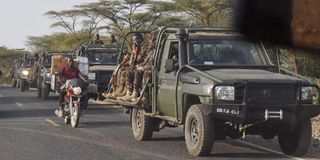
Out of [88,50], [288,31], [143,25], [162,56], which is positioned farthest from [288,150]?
[143,25]

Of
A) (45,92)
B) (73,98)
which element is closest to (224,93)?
(73,98)

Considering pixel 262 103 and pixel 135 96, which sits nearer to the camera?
pixel 262 103

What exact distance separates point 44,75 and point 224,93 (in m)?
16.4

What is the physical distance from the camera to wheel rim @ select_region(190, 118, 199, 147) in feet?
31.8

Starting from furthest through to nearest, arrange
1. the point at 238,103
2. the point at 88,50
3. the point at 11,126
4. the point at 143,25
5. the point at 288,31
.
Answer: the point at 143,25 < the point at 288,31 < the point at 88,50 < the point at 11,126 < the point at 238,103

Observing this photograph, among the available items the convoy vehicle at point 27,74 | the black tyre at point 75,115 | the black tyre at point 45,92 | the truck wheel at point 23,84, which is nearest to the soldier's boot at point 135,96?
the black tyre at point 75,115

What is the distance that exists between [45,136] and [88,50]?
943 cm

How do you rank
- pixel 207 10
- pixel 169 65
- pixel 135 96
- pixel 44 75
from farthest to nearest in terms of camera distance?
pixel 207 10
pixel 44 75
pixel 135 96
pixel 169 65

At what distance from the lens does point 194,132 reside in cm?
983

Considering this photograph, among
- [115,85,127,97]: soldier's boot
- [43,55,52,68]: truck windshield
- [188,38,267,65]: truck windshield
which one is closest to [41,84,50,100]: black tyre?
[43,55,52,68]: truck windshield

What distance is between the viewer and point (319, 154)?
10195 mm

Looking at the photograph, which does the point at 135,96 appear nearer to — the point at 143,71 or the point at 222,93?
the point at 143,71

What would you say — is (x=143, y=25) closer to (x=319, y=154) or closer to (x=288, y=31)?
(x=288, y=31)

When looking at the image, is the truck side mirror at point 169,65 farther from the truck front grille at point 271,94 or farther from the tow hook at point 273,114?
the tow hook at point 273,114
